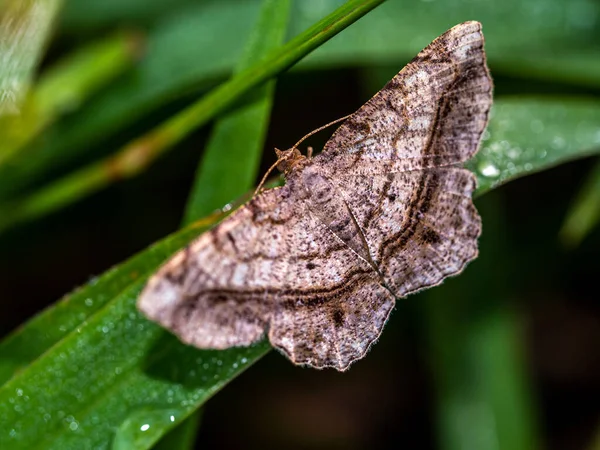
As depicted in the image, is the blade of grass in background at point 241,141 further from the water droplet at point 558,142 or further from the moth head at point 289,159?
the water droplet at point 558,142

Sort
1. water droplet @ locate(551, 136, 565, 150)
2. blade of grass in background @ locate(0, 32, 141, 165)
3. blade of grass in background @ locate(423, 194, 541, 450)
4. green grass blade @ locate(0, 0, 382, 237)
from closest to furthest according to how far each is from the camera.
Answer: green grass blade @ locate(0, 0, 382, 237), water droplet @ locate(551, 136, 565, 150), blade of grass in background @ locate(423, 194, 541, 450), blade of grass in background @ locate(0, 32, 141, 165)

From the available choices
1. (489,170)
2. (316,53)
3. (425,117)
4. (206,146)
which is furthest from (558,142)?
(206,146)

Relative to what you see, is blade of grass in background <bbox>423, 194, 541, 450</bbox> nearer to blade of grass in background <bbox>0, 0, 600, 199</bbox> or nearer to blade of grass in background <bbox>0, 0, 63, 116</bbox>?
blade of grass in background <bbox>0, 0, 600, 199</bbox>

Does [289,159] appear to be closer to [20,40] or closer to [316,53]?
[316,53]

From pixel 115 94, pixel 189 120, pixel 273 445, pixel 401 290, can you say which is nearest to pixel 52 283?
pixel 115 94

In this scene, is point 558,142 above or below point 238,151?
below

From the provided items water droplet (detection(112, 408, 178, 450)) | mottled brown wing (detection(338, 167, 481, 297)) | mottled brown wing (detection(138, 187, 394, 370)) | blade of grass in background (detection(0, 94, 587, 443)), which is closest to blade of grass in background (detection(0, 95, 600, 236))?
mottled brown wing (detection(338, 167, 481, 297))
